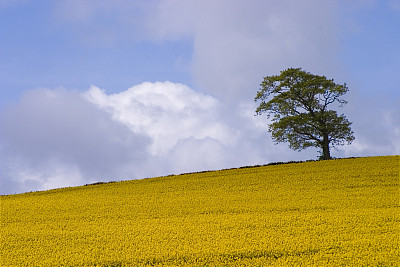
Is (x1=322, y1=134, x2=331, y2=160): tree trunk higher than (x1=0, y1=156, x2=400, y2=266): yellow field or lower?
higher

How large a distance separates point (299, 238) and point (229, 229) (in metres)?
2.52

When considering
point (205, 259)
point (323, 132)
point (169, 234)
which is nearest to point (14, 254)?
point (169, 234)

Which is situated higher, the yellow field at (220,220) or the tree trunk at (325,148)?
the tree trunk at (325,148)

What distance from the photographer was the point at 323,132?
35125 mm

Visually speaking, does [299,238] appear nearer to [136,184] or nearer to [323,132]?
[136,184]

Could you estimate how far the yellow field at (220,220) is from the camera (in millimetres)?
11844

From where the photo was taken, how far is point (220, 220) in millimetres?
16094

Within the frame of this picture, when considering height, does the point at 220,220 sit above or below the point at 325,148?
below

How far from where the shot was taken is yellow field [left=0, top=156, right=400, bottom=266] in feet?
38.9

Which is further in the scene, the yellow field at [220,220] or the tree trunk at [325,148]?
the tree trunk at [325,148]

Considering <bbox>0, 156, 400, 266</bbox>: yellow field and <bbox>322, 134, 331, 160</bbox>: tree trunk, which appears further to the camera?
<bbox>322, 134, 331, 160</bbox>: tree trunk

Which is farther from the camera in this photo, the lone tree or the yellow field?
the lone tree

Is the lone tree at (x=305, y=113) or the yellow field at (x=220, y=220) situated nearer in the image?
the yellow field at (x=220, y=220)

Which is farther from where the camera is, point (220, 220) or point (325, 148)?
point (325, 148)
